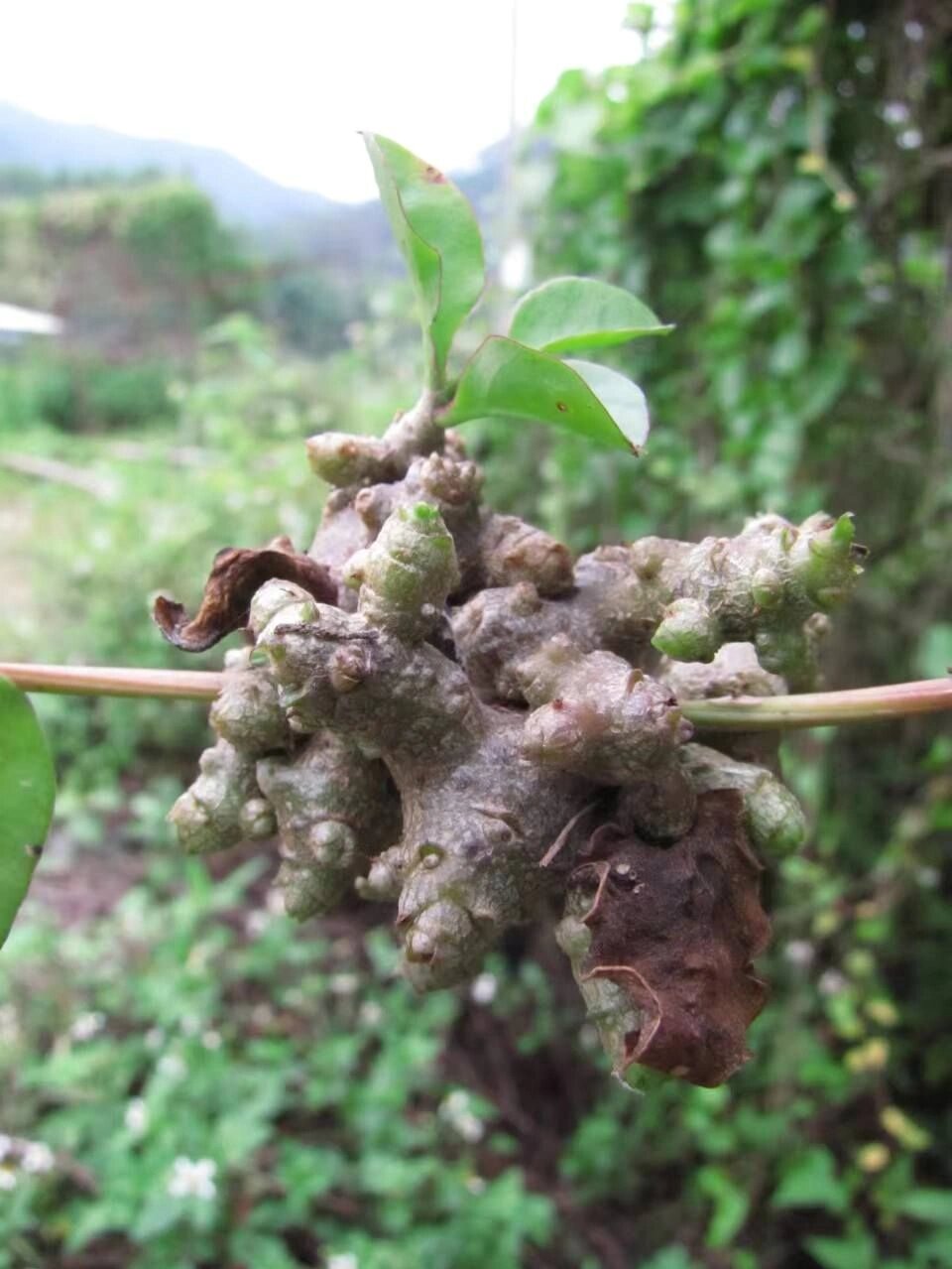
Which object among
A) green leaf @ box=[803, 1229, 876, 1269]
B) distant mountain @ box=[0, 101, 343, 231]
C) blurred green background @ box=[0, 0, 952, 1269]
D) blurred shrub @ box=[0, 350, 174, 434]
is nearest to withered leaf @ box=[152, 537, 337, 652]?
blurred green background @ box=[0, 0, 952, 1269]

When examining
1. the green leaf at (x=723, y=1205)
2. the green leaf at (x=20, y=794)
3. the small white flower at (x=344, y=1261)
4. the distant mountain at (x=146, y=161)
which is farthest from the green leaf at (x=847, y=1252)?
the distant mountain at (x=146, y=161)

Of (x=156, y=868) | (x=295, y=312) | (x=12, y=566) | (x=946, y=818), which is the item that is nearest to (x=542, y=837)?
(x=946, y=818)

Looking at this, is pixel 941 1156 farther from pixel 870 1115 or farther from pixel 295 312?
pixel 295 312

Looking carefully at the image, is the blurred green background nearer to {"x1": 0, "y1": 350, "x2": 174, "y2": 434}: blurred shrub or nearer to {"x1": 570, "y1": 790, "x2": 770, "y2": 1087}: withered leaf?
{"x1": 570, "y1": 790, "x2": 770, "y2": 1087}: withered leaf

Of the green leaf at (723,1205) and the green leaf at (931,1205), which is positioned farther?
the green leaf at (723,1205)

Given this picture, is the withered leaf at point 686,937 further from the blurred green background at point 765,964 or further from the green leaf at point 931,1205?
the green leaf at point 931,1205

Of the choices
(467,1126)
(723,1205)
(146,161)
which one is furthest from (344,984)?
(146,161)
